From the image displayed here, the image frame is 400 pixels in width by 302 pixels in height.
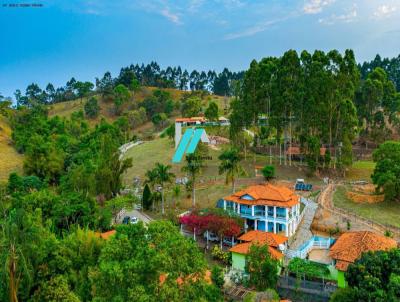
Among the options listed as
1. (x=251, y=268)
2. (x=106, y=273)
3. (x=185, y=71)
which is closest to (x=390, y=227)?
(x=251, y=268)

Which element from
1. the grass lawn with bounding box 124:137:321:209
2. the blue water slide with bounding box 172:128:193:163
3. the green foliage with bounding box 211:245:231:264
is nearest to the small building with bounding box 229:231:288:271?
the green foliage with bounding box 211:245:231:264

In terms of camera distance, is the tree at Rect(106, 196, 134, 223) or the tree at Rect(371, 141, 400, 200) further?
the tree at Rect(106, 196, 134, 223)

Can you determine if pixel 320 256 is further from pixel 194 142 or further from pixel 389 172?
pixel 194 142

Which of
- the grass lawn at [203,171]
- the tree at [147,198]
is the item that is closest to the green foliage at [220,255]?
the grass lawn at [203,171]

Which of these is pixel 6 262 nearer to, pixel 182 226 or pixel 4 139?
pixel 182 226

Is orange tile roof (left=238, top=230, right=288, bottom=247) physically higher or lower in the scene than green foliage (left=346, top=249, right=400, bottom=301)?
lower

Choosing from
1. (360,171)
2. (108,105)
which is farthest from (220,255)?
(108,105)

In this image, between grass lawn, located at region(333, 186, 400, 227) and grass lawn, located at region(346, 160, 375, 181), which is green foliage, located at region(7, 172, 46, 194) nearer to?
grass lawn, located at region(333, 186, 400, 227)
